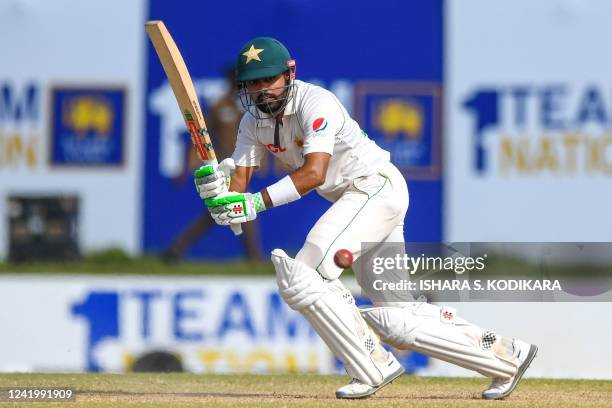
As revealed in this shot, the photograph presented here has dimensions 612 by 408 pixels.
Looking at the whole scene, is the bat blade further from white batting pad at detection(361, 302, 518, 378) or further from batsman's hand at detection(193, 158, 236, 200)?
white batting pad at detection(361, 302, 518, 378)

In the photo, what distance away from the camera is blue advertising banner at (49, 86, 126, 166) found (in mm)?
12438

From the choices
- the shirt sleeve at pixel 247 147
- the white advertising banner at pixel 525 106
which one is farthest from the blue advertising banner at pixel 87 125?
the shirt sleeve at pixel 247 147

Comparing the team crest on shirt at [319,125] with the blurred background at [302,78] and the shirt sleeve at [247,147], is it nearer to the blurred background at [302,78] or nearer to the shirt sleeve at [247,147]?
the shirt sleeve at [247,147]

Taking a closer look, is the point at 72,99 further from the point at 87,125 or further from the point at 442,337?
the point at 442,337

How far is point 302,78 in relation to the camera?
11977 mm

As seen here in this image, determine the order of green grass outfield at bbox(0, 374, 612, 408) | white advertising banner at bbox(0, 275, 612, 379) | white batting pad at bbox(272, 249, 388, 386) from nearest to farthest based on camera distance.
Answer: white batting pad at bbox(272, 249, 388, 386) < green grass outfield at bbox(0, 374, 612, 408) < white advertising banner at bbox(0, 275, 612, 379)

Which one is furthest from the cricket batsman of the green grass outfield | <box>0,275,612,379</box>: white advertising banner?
<box>0,275,612,379</box>: white advertising banner

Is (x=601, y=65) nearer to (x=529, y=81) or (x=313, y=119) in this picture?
(x=529, y=81)

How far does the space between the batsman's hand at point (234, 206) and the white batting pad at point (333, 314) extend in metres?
0.20

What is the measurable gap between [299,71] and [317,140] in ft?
19.0

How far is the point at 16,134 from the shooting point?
40.9ft

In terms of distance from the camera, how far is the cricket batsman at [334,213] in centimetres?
623

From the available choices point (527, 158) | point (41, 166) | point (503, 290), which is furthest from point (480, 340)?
point (41, 166)

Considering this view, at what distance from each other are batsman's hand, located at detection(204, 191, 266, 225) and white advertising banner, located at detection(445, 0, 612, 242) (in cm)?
571
